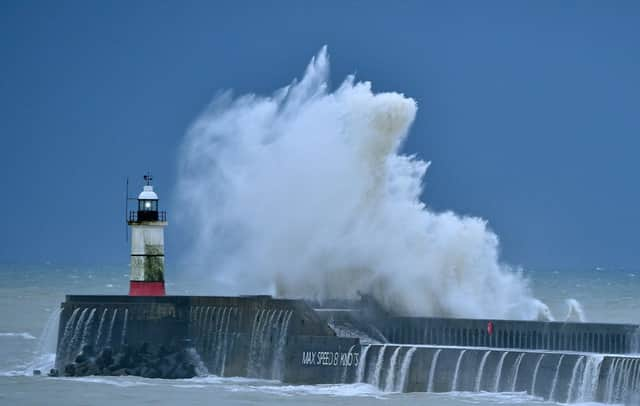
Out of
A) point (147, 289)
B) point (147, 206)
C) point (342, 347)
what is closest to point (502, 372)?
point (342, 347)

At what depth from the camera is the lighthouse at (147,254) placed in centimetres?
3591

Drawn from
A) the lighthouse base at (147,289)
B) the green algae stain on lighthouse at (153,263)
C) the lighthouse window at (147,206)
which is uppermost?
the lighthouse window at (147,206)

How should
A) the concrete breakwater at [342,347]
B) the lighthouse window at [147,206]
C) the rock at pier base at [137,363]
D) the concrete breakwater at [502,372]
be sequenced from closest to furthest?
the concrete breakwater at [502,372] → the concrete breakwater at [342,347] → the rock at pier base at [137,363] → the lighthouse window at [147,206]

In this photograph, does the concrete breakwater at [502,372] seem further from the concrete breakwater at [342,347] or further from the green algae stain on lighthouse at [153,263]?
the green algae stain on lighthouse at [153,263]

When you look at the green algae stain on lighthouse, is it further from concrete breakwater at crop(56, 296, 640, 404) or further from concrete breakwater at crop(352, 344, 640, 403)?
concrete breakwater at crop(352, 344, 640, 403)

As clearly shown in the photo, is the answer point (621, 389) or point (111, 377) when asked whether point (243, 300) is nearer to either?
point (111, 377)

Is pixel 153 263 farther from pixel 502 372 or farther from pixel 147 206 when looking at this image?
pixel 502 372

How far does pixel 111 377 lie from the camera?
33844 millimetres

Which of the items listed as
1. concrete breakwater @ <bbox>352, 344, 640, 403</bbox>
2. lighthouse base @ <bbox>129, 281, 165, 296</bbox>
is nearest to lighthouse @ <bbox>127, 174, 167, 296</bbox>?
lighthouse base @ <bbox>129, 281, 165, 296</bbox>

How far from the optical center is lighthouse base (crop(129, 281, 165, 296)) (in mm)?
35812

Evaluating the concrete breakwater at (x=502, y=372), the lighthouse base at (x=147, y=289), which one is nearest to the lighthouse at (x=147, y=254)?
the lighthouse base at (x=147, y=289)

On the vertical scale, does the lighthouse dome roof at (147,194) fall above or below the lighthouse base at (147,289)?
above

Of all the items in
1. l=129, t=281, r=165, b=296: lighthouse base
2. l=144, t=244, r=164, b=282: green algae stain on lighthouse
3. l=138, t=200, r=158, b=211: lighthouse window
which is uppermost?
l=138, t=200, r=158, b=211: lighthouse window

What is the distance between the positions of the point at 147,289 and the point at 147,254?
2.58ft
